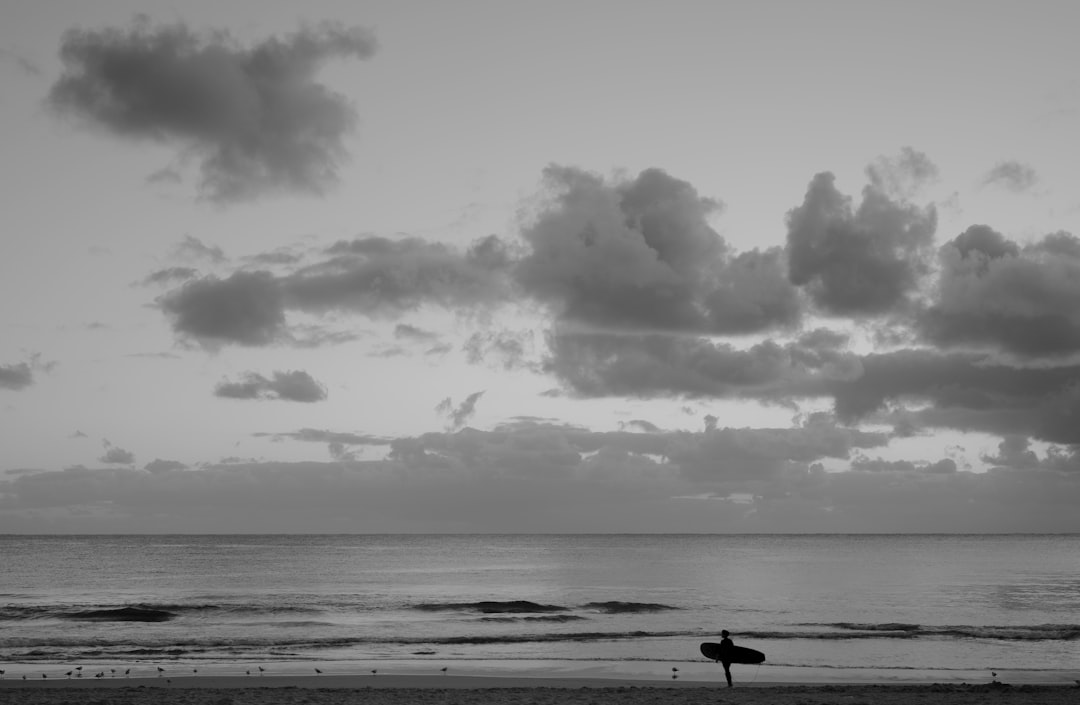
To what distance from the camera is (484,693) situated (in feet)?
86.9

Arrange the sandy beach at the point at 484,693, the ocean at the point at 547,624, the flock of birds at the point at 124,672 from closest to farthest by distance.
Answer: the sandy beach at the point at 484,693 → the flock of birds at the point at 124,672 → the ocean at the point at 547,624

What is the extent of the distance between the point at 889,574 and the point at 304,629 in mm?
80144

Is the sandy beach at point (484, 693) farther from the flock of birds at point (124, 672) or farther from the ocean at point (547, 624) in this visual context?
the ocean at point (547, 624)

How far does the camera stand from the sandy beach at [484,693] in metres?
24.7

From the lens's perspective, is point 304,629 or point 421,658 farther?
point 304,629

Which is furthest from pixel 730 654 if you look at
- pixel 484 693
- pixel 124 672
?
pixel 124 672

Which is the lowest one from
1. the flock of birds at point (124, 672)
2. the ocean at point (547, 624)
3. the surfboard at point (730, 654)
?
the ocean at point (547, 624)

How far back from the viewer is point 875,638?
147ft

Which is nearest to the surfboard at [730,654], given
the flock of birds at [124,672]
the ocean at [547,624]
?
the ocean at [547,624]

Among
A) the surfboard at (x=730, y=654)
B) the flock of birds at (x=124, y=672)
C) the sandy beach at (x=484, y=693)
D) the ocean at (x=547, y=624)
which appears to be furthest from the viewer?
the ocean at (x=547, y=624)

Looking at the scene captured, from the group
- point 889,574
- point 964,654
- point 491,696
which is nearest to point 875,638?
point 964,654

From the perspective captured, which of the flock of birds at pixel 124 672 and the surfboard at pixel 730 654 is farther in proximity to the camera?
the flock of birds at pixel 124 672

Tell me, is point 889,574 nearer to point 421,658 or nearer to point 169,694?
point 421,658

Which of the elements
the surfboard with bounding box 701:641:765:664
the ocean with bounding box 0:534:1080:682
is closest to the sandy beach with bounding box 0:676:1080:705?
the surfboard with bounding box 701:641:765:664
